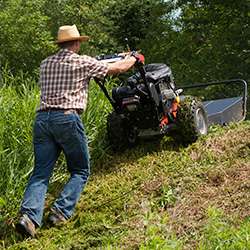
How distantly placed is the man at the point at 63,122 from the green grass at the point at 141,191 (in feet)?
1.00

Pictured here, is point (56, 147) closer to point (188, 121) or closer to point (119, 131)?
point (119, 131)

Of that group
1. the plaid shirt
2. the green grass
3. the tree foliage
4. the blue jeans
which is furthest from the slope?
the tree foliage

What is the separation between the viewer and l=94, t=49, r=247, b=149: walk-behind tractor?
15.4ft

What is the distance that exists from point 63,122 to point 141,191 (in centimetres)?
113

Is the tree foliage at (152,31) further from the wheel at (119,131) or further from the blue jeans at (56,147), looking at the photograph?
the blue jeans at (56,147)

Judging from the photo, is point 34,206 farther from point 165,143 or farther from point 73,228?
point 165,143

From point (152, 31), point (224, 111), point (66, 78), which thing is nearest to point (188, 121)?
point (224, 111)

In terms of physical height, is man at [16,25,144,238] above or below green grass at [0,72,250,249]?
above

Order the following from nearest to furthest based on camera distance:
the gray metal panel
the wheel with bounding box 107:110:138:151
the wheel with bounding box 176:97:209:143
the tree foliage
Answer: the wheel with bounding box 176:97:209:143, the wheel with bounding box 107:110:138:151, the gray metal panel, the tree foliage

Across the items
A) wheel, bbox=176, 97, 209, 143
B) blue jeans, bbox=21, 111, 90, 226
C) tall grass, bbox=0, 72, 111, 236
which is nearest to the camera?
blue jeans, bbox=21, 111, 90, 226

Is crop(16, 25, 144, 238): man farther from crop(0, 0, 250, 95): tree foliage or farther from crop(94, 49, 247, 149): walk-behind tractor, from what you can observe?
crop(0, 0, 250, 95): tree foliage

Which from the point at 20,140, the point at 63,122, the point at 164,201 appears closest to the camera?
the point at 63,122

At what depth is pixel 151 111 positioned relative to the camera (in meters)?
4.79

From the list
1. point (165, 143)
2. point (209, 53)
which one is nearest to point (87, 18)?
point (209, 53)
